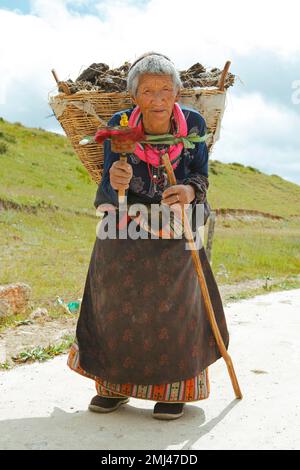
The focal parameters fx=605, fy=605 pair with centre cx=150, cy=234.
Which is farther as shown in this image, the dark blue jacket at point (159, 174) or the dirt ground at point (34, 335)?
the dirt ground at point (34, 335)

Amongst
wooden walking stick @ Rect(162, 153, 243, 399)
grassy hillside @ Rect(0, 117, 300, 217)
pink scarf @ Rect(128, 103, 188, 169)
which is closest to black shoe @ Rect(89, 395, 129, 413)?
wooden walking stick @ Rect(162, 153, 243, 399)

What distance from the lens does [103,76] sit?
133 inches

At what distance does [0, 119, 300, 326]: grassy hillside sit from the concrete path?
2.75 meters

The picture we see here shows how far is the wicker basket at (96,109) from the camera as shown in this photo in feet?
10.7

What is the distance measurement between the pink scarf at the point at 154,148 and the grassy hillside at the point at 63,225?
3706 millimetres

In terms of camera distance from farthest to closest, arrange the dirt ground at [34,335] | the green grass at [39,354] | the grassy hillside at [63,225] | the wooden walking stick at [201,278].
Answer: the grassy hillside at [63,225]
the dirt ground at [34,335]
the green grass at [39,354]
the wooden walking stick at [201,278]

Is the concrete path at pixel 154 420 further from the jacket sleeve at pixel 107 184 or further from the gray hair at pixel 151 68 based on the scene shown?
the gray hair at pixel 151 68

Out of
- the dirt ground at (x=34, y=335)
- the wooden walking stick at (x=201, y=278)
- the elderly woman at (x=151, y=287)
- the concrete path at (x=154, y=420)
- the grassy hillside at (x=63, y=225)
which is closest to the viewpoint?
the concrete path at (x=154, y=420)

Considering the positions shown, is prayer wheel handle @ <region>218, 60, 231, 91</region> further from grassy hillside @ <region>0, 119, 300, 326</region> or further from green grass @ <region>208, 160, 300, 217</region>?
green grass @ <region>208, 160, 300, 217</region>

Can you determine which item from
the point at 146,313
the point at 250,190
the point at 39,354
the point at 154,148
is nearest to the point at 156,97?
the point at 154,148

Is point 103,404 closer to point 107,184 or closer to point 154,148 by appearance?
point 107,184

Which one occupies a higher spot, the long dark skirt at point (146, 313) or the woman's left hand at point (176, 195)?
the woman's left hand at point (176, 195)

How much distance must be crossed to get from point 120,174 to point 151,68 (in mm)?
549

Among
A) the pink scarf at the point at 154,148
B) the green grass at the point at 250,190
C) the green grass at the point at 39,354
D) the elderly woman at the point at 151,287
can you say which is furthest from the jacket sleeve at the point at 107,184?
the green grass at the point at 250,190
